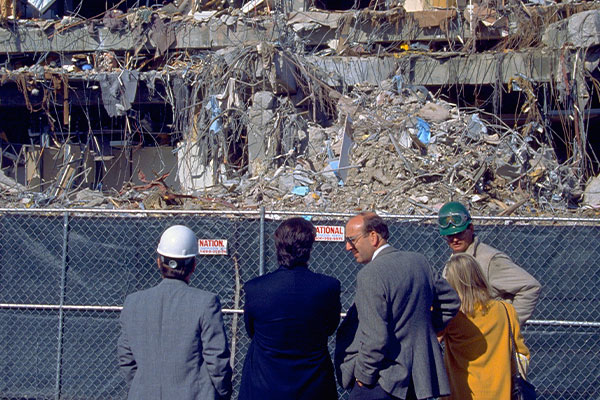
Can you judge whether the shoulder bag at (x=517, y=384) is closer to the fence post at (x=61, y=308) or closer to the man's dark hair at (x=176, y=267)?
the man's dark hair at (x=176, y=267)

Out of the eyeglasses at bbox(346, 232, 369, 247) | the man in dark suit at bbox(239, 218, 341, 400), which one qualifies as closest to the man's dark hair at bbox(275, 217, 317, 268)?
the man in dark suit at bbox(239, 218, 341, 400)

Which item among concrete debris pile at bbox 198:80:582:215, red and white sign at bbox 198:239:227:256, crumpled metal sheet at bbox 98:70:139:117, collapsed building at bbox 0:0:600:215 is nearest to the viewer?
red and white sign at bbox 198:239:227:256

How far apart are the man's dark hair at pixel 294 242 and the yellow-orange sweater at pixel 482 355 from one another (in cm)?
93

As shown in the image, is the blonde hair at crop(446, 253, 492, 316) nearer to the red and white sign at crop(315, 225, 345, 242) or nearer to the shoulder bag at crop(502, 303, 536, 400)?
the shoulder bag at crop(502, 303, 536, 400)

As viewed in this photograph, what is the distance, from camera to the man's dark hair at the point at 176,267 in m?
3.40

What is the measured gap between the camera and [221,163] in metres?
10.4

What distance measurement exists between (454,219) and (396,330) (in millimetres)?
911

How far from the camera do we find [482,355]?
11.6 feet

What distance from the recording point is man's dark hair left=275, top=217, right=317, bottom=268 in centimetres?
344

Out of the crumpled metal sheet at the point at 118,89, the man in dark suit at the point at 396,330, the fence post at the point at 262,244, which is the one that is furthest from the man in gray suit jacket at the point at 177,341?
the crumpled metal sheet at the point at 118,89

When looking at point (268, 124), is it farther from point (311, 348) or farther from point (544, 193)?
point (311, 348)

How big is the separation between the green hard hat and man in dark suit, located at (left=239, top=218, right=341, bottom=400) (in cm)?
89

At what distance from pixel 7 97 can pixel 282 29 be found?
225 inches

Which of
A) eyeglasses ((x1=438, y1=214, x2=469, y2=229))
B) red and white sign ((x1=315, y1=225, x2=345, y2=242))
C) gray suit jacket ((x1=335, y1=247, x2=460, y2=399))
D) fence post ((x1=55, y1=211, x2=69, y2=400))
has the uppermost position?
eyeglasses ((x1=438, y1=214, x2=469, y2=229))
